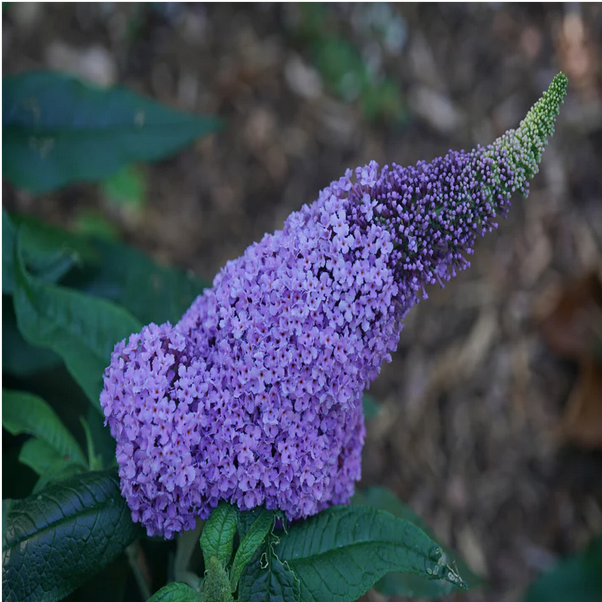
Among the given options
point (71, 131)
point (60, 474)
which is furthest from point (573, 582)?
point (71, 131)

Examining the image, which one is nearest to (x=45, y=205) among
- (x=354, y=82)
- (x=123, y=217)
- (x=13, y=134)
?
(x=123, y=217)

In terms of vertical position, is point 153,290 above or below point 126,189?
below

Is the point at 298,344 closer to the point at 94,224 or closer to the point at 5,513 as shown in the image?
the point at 5,513

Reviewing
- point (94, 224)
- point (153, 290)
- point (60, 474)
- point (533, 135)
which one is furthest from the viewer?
point (94, 224)

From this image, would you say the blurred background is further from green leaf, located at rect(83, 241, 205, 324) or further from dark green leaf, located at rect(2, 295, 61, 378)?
dark green leaf, located at rect(2, 295, 61, 378)

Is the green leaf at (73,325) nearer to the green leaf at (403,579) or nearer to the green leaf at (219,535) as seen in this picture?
the green leaf at (219,535)

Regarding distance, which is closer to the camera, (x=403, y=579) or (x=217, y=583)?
(x=217, y=583)

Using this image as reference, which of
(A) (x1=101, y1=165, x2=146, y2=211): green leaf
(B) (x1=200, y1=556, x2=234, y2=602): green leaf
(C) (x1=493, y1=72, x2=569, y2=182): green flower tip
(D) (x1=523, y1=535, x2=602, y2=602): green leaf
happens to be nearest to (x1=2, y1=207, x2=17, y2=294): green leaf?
(B) (x1=200, y1=556, x2=234, y2=602): green leaf
